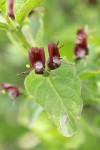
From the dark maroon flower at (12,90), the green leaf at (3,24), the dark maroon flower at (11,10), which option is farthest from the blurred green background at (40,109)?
the green leaf at (3,24)

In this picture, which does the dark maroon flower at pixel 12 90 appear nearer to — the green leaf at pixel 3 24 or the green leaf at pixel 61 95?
the green leaf at pixel 61 95

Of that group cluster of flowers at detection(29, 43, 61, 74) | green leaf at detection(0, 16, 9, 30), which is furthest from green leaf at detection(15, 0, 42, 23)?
cluster of flowers at detection(29, 43, 61, 74)

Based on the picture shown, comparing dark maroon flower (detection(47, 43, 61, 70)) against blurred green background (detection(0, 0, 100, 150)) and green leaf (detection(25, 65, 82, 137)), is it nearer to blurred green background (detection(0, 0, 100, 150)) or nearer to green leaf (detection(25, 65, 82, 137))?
green leaf (detection(25, 65, 82, 137))

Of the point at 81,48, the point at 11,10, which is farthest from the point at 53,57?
the point at 11,10

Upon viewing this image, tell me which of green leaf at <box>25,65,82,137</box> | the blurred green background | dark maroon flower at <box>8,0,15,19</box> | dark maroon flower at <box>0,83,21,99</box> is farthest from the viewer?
the blurred green background

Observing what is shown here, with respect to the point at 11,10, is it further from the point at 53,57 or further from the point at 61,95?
the point at 61,95

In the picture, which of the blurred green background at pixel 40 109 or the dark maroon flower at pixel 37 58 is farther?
the blurred green background at pixel 40 109

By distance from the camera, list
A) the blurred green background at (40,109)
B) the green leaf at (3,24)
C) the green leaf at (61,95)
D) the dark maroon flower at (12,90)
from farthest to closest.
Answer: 1. the blurred green background at (40,109)
2. the dark maroon flower at (12,90)
3. the green leaf at (3,24)
4. the green leaf at (61,95)
